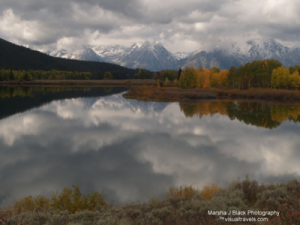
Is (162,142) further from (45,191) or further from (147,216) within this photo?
(147,216)

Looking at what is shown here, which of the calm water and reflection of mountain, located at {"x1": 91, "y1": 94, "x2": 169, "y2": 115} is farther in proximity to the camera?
reflection of mountain, located at {"x1": 91, "y1": 94, "x2": 169, "y2": 115}

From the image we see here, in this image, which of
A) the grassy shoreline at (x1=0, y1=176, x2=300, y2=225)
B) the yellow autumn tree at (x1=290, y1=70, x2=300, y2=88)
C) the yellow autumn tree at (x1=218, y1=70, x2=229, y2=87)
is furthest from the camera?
the yellow autumn tree at (x1=218, y1=70, x2=229, y2=87)

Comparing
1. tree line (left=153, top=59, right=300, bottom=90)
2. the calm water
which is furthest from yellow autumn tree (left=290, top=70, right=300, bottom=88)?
the calm water

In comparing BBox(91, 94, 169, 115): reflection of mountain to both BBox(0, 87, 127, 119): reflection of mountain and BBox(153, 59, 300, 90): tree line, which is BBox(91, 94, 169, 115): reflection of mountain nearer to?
BBox(0, 87, 127, 119): reflection of mountain

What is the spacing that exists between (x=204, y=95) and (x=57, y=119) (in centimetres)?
5695

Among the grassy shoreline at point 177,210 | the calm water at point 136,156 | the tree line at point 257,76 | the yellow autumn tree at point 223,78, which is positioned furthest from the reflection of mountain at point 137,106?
the yellow autumn tree at point 223,78

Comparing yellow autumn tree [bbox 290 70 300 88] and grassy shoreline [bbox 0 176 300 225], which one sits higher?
yellow autumn tree [bbox 290 70 300 88]

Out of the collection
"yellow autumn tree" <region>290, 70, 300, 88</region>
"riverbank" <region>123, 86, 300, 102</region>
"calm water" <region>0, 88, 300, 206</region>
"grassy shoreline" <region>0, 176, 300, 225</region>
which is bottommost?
"calm water" <region>0, 88, 300, 206</region>

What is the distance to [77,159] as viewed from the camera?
2183 cm

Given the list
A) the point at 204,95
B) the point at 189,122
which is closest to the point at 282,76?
the point at 204,95

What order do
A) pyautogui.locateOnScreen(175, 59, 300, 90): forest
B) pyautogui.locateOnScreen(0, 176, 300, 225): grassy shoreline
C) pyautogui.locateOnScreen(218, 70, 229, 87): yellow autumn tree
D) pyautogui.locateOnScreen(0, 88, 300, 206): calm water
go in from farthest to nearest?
pyautogui.locateOnScreen(218, 70, 229, 87): yellow autumn tree, pyautogui.locateOnScreen(175, 59, 300, 90): forest, pyautogui.locateOnScreen(0, 88, 300, 206): calm water, pyautogui.locateOnScreen(0, 176, 300, 225): grassy shoreline

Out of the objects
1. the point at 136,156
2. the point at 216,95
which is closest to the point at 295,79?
the point at 216,95

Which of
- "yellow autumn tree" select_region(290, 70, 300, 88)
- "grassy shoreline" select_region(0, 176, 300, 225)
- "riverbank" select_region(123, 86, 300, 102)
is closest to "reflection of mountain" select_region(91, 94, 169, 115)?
"riverbank" select_region(123, 86, 300, 102)

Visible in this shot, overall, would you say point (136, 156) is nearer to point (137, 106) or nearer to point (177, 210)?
point (177, 210)
